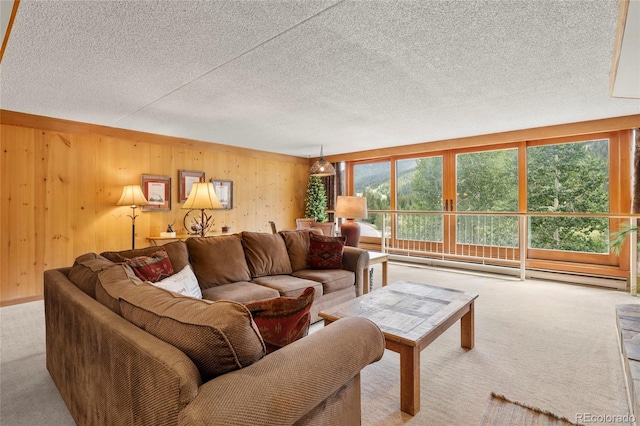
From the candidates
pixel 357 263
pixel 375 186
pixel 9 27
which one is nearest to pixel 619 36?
pixel 357 263

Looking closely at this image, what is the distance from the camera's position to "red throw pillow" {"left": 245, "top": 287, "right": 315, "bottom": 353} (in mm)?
1164

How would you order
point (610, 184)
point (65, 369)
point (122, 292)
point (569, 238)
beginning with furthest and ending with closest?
point (569, 238)
point (610, 184)
point (65, 369)
point (122, 292)

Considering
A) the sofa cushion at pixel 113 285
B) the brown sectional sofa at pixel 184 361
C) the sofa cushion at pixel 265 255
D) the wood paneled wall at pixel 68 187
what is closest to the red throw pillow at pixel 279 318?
the brown sectional sofa at pixel 184 361

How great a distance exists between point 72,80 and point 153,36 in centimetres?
129

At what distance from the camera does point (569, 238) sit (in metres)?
4.68

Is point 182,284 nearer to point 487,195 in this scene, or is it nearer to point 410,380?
point 410,380

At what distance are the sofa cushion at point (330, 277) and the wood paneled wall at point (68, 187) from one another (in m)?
2.90

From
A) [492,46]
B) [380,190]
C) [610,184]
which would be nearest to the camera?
[492,46]

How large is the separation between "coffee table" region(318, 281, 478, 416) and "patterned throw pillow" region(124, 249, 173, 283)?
112 centimetres

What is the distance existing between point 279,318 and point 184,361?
0.40 m

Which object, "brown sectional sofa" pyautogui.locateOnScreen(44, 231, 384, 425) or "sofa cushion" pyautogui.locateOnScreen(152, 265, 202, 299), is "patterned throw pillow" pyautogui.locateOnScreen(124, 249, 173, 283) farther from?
"brown sectional sofa" pyautogui.locateOnScreen(44, 231, 384, 425)

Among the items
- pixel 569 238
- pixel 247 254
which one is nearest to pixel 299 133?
pixel 247 254

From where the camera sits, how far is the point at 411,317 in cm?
208

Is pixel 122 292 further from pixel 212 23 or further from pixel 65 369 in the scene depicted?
pixel 212 23
